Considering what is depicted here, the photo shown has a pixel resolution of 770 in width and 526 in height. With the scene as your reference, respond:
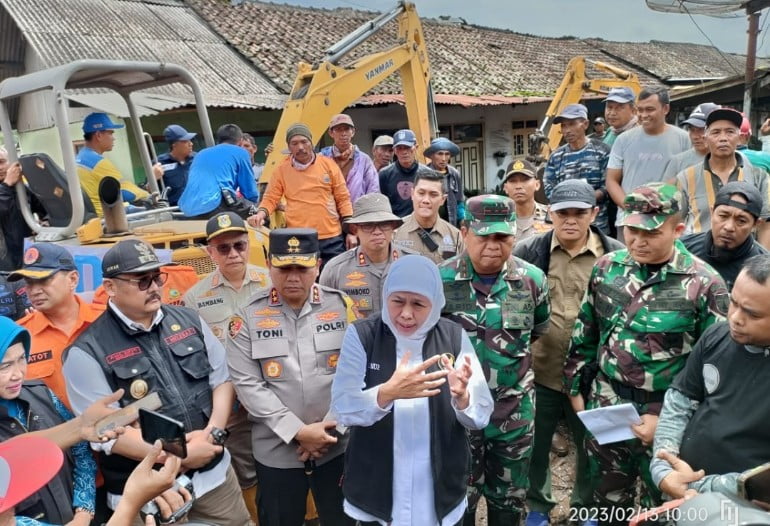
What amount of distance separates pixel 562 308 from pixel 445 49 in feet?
56.0

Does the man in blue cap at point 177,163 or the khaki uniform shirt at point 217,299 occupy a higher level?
the man in blue cap at point 177,163

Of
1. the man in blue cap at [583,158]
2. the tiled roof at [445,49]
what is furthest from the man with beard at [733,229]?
the tiled roof at [445,49]

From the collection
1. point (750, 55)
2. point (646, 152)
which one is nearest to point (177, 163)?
point (646, 152)

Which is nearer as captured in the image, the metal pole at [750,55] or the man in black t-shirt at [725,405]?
the man in black t-shirt at [725,405]

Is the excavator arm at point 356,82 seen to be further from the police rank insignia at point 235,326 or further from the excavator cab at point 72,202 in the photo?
the police rank insignia at point 235,326

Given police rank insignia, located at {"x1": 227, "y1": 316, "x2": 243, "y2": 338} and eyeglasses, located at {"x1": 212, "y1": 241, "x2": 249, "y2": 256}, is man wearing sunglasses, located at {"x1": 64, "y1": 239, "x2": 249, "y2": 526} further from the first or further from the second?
eyeglasses, located at {"x1": 212, "y1": 241, "x2": 249, "y2": 256}

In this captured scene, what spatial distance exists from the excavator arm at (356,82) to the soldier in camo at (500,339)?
13.5 ft

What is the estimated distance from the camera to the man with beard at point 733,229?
9.06 ft

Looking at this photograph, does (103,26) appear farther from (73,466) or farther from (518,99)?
(73,466)

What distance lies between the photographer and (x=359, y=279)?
344cm

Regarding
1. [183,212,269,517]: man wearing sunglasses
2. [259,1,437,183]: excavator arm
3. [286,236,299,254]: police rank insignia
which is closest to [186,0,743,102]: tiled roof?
[259,1,437,183]: excavator arm

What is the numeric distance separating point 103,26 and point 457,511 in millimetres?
14268

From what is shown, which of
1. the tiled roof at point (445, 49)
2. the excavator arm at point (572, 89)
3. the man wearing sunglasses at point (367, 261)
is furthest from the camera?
the tiled roof at point (445, 49)

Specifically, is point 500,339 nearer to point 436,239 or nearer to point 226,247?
point 436,239
